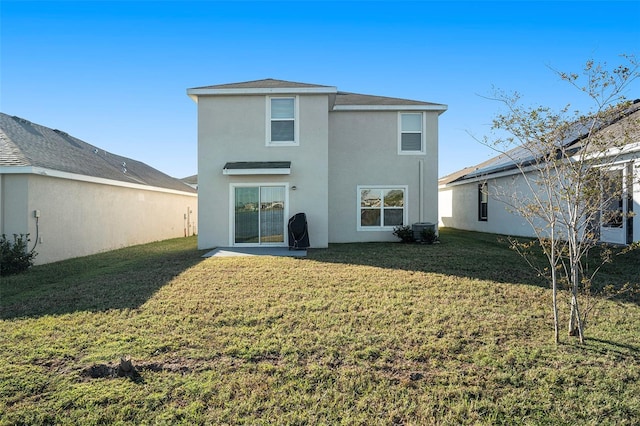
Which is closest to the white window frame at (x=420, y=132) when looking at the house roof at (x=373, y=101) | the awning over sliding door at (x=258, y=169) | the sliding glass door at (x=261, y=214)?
the house roof at (x=373, y=101)

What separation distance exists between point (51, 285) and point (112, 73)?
10.5m

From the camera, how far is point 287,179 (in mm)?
12672

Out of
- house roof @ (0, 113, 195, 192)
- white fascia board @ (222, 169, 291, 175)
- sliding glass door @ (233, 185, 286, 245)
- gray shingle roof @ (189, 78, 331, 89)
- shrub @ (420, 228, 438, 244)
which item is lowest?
shrub @ (420, 228, 438, 244)

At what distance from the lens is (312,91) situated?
41.0ft

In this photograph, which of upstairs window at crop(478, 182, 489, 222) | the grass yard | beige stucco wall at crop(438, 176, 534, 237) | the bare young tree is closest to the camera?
the grass yard

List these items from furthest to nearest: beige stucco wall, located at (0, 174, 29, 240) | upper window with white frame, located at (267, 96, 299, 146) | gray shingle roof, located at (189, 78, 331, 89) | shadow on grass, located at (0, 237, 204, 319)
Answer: upper window with white frame, located at (267, 96, 299, 146), gray shingle roof, located at (189, 78, 331, 89), beige stucco wall, located at (0, 174, 29, 240), shadow on grass, located at (0, 237, 204, 319)

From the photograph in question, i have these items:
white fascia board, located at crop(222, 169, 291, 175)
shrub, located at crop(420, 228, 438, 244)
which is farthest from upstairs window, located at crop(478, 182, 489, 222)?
white fascia board, located at crop(222, 169, 291, 175)

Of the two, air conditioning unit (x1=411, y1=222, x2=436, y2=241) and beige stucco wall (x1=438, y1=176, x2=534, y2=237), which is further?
beige stucco wall (x1=438, y1=176, x2=534, y2=237)

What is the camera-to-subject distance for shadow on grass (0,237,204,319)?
6383 millimetres

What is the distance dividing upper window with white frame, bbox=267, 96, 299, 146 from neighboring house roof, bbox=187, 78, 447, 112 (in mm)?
405

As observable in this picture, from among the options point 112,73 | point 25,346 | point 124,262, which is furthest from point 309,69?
point 25,346

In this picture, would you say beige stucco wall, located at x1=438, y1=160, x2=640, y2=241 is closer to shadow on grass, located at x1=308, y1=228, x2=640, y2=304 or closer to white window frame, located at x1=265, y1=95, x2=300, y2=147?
shadow on grass, located at x1=308, y1=228, x2=640, y2=304

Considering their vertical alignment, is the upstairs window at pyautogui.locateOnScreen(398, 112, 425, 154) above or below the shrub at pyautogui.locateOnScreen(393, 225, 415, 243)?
above

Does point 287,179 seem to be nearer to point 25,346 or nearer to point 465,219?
point 25,346
